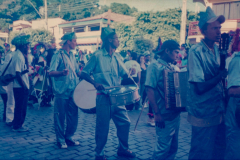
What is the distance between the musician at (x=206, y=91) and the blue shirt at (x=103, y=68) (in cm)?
161

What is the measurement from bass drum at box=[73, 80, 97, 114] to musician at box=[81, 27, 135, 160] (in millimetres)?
362

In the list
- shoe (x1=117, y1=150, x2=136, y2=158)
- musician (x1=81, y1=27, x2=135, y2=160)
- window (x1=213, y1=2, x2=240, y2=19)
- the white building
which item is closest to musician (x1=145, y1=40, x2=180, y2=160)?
musician (x1=81, y1=27, x2=135, y2=160)

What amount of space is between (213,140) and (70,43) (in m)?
3.34

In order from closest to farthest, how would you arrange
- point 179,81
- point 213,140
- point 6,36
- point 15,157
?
point 213,140 → point 179,81 → point 15,157 → point 6,36

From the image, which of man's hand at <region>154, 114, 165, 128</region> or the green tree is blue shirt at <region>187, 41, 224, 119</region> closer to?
man's hand at <region>154, 114, 165, 128</region>

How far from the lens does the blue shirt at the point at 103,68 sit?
13.5ft

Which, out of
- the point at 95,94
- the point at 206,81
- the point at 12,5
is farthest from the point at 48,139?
the point at 12,5

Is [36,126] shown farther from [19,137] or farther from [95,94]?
[95,94]

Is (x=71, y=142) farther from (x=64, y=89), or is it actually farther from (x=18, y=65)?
(x=18, y=65)

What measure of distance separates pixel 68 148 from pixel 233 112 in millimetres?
3185

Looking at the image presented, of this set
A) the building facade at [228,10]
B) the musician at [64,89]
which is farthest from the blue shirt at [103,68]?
the building facade at [228,10]

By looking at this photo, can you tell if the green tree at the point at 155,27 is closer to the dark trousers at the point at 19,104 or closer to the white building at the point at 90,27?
the white building at the point at 90,27

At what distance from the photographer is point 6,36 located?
178ft

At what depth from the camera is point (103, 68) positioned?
410cm
